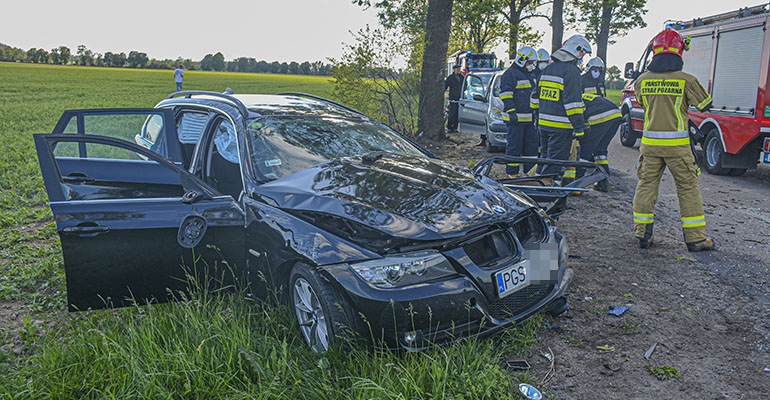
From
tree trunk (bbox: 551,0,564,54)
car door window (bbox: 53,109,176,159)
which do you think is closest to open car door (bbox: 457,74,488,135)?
tree trunk (bbox: 551,0,564,54)

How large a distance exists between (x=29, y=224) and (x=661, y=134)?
275 inches

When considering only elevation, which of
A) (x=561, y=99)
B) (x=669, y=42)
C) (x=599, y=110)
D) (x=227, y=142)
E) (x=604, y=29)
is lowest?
(x=227, y=142)

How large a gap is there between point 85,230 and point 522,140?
687cm

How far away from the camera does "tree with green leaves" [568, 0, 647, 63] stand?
80.4 feet

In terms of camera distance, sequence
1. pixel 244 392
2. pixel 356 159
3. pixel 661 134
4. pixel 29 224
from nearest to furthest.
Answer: pixel 244 392, pixel 356 159, pixel 661 134, pixel 29 224

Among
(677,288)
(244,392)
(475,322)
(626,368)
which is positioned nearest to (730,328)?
(677,288)

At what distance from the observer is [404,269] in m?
3.10

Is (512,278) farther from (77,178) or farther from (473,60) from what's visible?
(473,60)

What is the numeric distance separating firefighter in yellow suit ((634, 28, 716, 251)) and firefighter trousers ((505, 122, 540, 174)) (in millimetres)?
3502

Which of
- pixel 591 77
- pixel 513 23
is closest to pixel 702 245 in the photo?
pixel 591 77

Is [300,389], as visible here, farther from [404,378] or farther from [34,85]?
[34,85]

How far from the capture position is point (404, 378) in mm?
2914

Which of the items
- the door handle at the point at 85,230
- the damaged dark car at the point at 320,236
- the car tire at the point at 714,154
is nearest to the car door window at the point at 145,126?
the damaged dark car at the point at 320,236

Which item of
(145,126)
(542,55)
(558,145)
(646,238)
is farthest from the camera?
(542,55)
